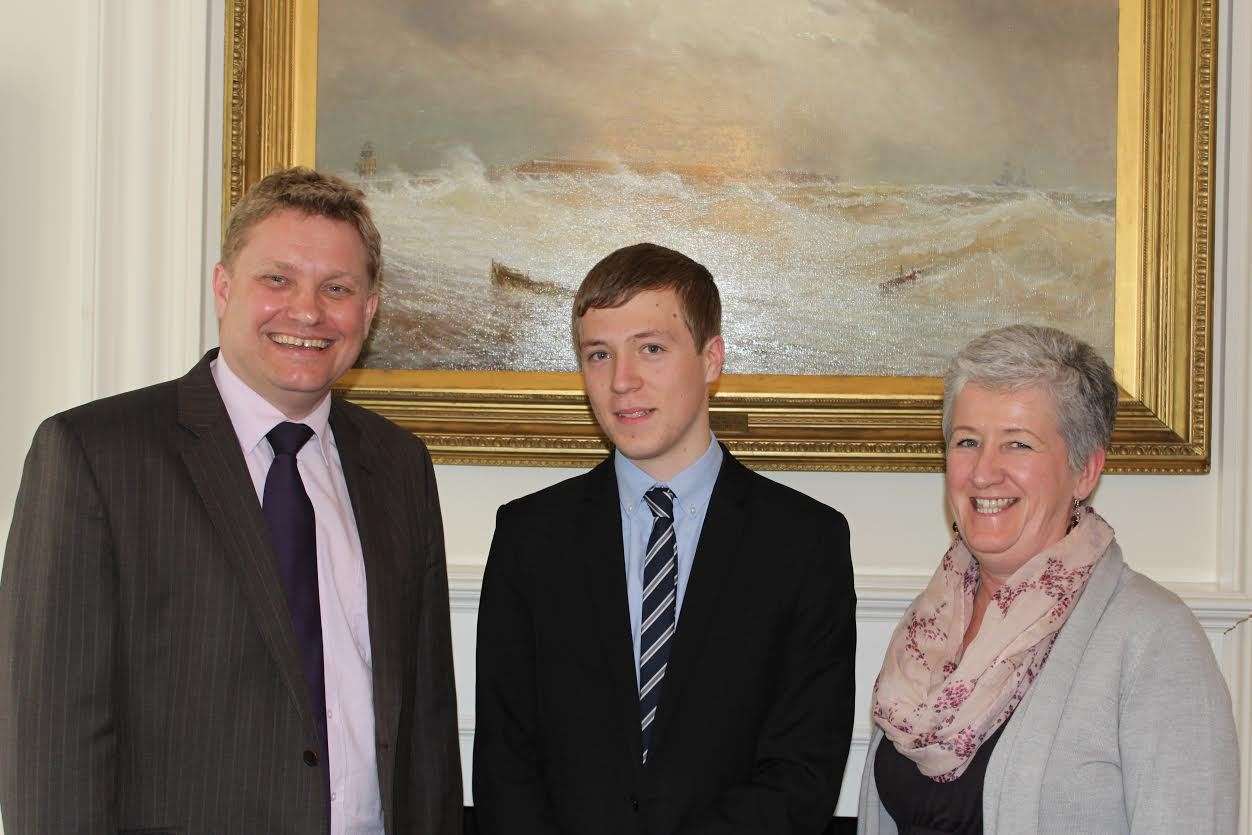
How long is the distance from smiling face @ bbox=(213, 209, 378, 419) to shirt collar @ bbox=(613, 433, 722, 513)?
566 mm

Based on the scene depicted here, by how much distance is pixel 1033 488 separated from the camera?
2.03 meters

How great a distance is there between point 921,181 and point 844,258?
0.28 metres

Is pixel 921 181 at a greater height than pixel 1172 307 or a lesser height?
greater

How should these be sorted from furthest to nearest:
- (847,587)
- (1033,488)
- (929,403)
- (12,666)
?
(929,403) → (847,587) → (1033,488) → (12,666)

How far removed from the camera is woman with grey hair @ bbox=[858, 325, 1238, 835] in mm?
1840

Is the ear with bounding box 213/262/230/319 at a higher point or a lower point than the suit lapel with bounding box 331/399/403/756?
higher

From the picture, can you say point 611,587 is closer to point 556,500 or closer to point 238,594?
point 556,500

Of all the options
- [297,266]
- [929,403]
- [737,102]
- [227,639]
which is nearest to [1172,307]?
[929,403]

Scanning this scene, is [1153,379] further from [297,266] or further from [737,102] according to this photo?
[297,266]

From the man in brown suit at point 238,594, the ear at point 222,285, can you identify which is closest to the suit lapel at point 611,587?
the man in brown suit at point 238,594

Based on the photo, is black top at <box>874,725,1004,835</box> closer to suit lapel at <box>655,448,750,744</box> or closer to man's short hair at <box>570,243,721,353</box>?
suit lapel at <box>655,448,750,744</box>

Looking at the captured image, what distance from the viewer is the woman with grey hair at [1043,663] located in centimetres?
184

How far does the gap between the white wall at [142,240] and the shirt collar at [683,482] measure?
88 cm

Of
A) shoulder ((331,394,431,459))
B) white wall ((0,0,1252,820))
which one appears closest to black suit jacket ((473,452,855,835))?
shoulder ((331,394,431,459))
